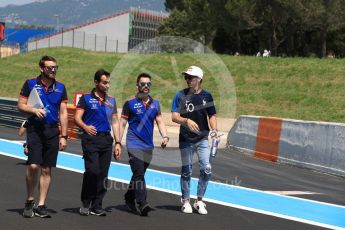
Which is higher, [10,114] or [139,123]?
[139,123]

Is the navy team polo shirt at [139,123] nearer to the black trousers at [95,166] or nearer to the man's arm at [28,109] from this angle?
the black trousers at [95,166]

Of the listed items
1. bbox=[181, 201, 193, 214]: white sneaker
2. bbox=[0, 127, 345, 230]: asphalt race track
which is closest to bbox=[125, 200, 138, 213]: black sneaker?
bbox=[0, 127, 345, 230]: asphalt race track

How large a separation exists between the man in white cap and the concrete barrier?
252 inches

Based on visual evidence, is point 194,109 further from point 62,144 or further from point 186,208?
point 62,144

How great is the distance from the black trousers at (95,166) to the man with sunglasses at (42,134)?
403 millimetres

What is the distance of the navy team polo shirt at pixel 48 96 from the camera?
8078 millimetres

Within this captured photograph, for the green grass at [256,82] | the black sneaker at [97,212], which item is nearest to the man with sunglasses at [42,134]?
the black sneaker at [97,212]

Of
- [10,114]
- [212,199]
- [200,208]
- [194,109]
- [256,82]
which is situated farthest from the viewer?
[256,82]

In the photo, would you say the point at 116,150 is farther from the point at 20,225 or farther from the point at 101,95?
the point at 20,225

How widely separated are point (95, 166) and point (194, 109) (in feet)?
5.20

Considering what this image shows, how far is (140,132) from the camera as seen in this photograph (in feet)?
29.0

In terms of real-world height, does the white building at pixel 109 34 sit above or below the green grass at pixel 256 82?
above

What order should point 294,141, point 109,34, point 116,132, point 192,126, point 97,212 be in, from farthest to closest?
point 109,34 < point 294,141 < point 192,126 < point 116,132 < point 97,212

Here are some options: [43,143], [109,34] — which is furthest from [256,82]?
[109,34]
